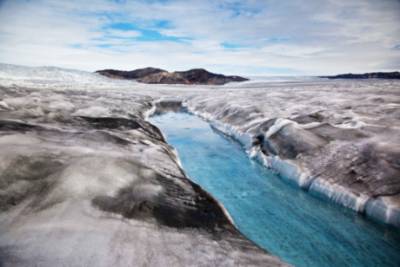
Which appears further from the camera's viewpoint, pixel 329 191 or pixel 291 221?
pixel 329 191

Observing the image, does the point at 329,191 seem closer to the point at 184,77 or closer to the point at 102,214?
the point at 102,214

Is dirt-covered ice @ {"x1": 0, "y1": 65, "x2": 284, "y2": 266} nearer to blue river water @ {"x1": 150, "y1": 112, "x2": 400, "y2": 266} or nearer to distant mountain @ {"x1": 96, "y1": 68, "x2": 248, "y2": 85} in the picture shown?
blue river water @ {"x1": 150, "y1": 112, "x2": 400, "y2": 266}

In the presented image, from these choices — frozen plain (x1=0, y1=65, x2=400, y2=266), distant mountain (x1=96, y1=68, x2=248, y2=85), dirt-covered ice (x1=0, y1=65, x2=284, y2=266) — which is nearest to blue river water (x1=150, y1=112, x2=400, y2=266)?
frozen plain (x1=0, y1=65, x2=400, y2=266)

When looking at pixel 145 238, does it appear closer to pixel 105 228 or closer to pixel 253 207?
pixel 105 228

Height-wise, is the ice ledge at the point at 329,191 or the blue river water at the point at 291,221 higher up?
the ice ledge at the point at 329,191

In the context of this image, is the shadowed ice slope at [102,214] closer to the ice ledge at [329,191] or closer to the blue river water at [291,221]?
the blue river water at [291,221]

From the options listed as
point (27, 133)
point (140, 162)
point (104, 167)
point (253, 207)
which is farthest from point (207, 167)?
point (27, 133)

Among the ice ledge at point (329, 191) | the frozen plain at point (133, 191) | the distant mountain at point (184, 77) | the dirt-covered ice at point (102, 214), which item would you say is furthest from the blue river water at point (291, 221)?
the distant mountain at point (184, 77)

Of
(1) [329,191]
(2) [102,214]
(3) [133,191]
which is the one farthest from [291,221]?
(2) [102,214]
